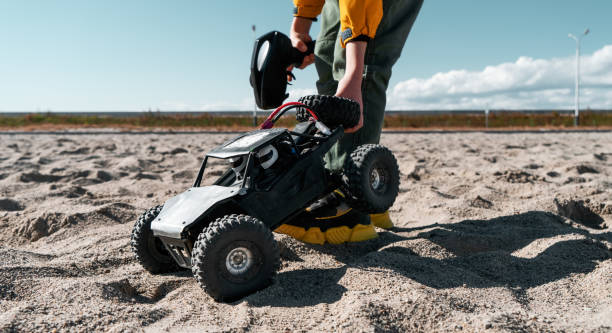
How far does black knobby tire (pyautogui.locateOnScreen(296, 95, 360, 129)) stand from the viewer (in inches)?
81.4

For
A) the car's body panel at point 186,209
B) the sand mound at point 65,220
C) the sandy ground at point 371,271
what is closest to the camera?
the sandy ground at point 371,271

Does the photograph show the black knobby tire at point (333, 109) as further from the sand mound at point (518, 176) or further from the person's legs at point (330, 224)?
the sand mound at point (518, 176)

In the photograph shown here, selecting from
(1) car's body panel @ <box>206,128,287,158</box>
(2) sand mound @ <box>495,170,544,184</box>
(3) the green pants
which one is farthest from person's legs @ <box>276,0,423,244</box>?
(2) sand mound @ <box>495,170,544,184</box>

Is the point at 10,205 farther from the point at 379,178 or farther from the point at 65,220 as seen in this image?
the point at 379,178

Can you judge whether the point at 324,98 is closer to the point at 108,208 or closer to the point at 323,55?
the point at 323,55

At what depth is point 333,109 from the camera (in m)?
2.07

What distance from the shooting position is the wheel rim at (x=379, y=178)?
2.11m

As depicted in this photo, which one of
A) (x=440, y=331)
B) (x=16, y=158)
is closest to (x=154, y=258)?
(x=440, y=331)

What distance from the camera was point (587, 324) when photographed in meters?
1.41

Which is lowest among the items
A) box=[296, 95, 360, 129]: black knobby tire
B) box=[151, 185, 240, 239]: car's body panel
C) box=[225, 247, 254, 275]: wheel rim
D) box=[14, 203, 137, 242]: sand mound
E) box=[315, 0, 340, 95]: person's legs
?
box=[14, 203, 137, 242]: sand mound

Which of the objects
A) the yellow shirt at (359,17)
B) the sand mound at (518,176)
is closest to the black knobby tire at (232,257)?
the yellow shirt at (359,17)

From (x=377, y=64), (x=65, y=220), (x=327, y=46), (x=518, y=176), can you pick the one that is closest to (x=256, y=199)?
(x=377, y=64)

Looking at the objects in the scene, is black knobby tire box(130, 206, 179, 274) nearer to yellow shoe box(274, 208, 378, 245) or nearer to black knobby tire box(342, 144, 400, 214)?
yellow shoe box(274, 208, 378, 245)

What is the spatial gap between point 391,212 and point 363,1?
149 centimetres
